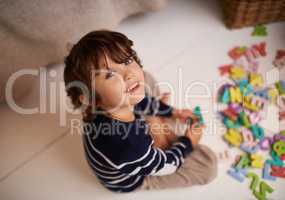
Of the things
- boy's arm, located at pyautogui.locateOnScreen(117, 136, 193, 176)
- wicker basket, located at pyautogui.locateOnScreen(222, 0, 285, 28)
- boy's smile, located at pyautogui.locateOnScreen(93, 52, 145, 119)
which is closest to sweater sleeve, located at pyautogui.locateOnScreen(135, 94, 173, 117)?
boy's arm, located at pyautogui.locateOnScreen(117, 136, 193, 176)

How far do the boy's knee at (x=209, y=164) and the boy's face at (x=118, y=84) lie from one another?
13.2 inches

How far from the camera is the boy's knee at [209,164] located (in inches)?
40.0

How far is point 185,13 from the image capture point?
4.49 feet

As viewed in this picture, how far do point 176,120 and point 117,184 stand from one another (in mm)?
274

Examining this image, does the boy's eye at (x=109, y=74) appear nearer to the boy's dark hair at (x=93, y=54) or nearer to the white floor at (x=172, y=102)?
the boy's dark hair at (x=93, y=54)

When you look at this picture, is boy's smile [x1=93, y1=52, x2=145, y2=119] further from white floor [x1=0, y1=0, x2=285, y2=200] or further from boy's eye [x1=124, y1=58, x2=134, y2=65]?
white floor [x1=0, y1=0, x2=285, y2=200]

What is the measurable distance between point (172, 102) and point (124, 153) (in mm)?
398

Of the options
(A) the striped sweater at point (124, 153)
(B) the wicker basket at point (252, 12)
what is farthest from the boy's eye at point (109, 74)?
(B) the wicker basket at point (252, 12)

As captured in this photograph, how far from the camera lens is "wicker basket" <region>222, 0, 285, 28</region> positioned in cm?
120

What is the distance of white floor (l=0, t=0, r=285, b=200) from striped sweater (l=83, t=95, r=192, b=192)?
117 millimetres

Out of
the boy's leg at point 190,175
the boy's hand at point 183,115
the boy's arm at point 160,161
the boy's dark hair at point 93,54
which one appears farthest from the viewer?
the boy's hand at point 183,115

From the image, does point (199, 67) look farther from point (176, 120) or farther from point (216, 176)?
point (216, 176)

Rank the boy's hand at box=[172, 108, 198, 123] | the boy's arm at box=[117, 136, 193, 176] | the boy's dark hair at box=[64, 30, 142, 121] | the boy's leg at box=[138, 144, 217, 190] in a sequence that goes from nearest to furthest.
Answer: the boy's dark hair at box=[64, 30, 142, 121] < the boy's arm at box=[117, 136, 193, 176] < the boy's leg at box=[138, 144, 217, 190] < the boy's hand at box=[172, 108, 198, 123]

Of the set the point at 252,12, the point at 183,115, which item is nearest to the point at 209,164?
the point at 183,115
